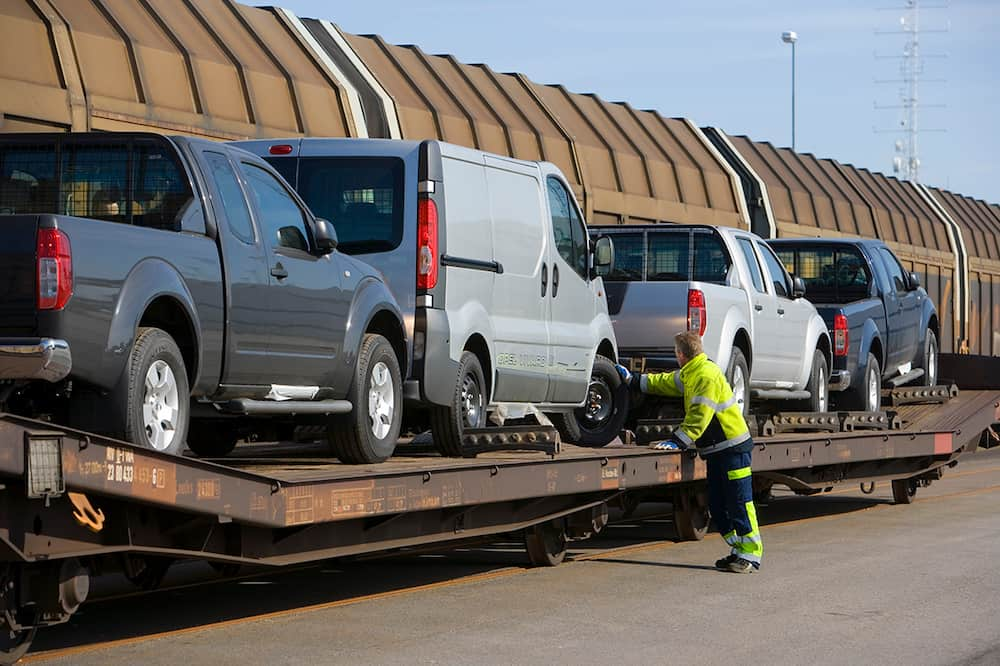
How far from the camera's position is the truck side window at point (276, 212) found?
934cm

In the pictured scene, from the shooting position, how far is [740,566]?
39.5 ft

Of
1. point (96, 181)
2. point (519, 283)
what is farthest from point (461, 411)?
point (96, 181)

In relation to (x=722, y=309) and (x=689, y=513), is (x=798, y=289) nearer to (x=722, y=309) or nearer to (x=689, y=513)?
(x=722, y=309)

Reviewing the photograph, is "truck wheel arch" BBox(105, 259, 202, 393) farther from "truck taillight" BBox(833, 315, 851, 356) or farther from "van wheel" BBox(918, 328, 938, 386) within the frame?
"van wheel" BBox(918, 328, 938, 386)

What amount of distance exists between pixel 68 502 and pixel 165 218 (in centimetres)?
203

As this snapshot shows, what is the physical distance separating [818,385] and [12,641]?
11859 mm

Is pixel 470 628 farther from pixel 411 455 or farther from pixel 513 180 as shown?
pixel 513 180

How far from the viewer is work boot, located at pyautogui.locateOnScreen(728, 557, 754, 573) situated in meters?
12.0

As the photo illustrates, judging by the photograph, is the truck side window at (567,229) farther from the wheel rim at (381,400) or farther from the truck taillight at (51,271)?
the truck taillight at (51,271)

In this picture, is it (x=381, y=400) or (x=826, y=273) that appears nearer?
(x=381, y=400)

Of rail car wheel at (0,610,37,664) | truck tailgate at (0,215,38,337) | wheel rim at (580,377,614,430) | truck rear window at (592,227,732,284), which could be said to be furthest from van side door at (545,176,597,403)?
truck tailgate at (0,215,38,337)

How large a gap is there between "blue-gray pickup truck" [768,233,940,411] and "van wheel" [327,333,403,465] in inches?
362

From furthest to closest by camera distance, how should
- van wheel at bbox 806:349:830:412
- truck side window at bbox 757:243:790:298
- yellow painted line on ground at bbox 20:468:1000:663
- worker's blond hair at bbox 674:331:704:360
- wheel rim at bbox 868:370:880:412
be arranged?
wheel rim at bbox 868:370:880:412 → van wheel at bbox 806:349:830:412 → truck side window at bbox 757:243:790:298 → worker's blond hair at bbox 674:331:704:360 → yellow painted line on ground at bbox 20:468:1000:663

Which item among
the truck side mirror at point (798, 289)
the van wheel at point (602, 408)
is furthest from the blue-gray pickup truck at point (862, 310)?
the van wheel at point (602, 408)
